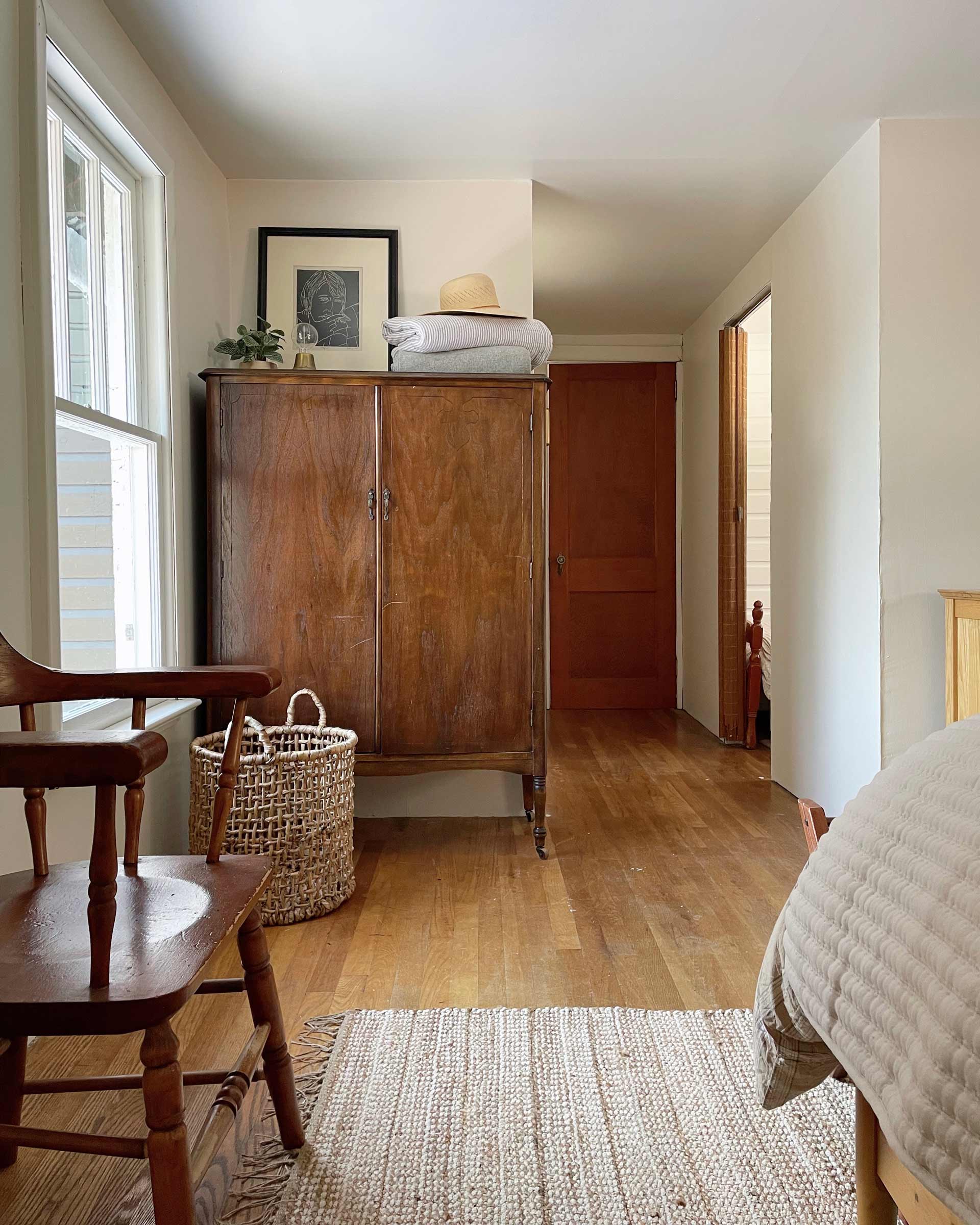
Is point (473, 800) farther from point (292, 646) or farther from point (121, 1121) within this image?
point (121, 1121)

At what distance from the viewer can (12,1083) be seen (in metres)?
1.30

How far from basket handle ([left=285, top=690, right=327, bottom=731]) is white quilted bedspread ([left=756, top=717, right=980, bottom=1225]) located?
6.17 ft

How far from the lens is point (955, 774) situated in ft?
2.79

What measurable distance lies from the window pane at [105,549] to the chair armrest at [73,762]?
1.05m

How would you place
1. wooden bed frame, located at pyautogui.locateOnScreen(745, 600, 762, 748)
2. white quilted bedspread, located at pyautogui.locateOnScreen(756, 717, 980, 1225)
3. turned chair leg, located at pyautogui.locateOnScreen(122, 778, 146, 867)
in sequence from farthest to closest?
wooden bed frame, located at pyautogui.locateOnScreen(745, 600, 762, 748)
turned chair leg, located at pyautogui.locateOnScreen(122, 778, 146, 867)
white quilted bedspread, located at pyautogui.locateOnScreen(756, 717, 980, 1225)

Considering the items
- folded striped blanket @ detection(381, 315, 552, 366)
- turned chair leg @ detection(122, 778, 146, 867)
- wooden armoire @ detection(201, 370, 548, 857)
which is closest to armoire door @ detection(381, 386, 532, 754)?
wooden armoire @ detection(201, 370, 548, 857)

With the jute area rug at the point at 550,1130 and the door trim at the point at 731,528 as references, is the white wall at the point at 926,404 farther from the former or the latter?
the door trim at the point at 731,528

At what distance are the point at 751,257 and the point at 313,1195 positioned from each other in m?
4.12

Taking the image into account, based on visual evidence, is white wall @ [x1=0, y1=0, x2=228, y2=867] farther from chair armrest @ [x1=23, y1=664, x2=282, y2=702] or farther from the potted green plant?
chair armrest @ [x1=23, y1=664, x2=282, y2=702]

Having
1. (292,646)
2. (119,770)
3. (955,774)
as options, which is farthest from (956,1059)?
(292,646)

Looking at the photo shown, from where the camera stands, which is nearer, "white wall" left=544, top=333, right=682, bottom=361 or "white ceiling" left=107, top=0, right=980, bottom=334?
"white ceiling" left=107, top=0, right=980, bottom=334

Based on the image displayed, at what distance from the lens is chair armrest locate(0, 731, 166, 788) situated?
3.01 ft

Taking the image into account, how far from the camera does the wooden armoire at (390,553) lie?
2.88 metres

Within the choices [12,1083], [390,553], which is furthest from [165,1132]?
[390,553]
